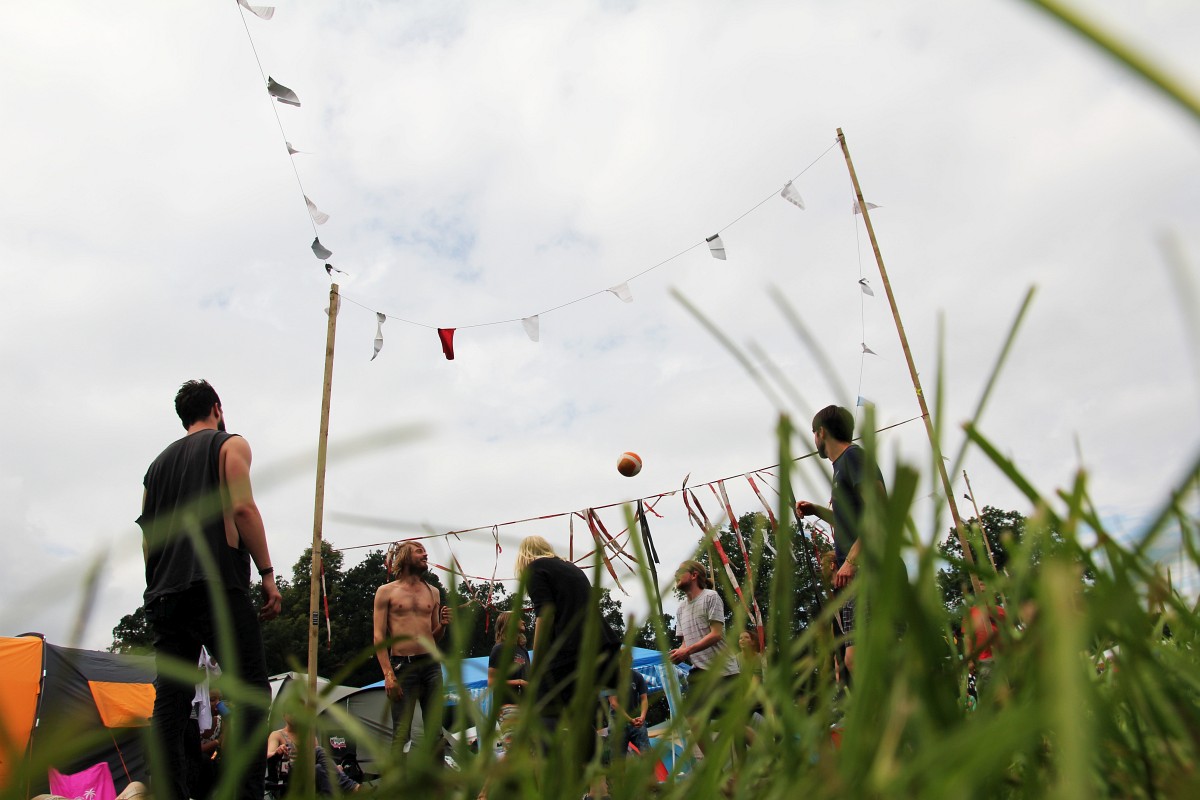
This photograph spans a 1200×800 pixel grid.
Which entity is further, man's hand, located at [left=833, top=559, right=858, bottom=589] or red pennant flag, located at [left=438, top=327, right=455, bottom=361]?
red pennant flag, located at [left=438, top=327, right=455, bottom=361]

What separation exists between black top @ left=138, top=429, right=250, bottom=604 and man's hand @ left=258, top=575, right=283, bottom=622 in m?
0.08

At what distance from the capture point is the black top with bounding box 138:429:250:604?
92.7 inches

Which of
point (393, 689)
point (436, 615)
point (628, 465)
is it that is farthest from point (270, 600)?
point (628, 465)

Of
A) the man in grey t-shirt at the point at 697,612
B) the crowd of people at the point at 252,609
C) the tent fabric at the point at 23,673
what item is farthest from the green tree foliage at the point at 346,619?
the tent fabric at the point at 23,673

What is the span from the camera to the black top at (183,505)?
2.36 meters

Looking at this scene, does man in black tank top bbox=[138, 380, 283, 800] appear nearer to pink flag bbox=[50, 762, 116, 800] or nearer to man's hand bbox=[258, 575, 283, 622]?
man's hand bbox=[258, 575, 283, 622]

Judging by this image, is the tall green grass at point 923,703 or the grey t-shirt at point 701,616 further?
the grey t-shirt at point 701,616

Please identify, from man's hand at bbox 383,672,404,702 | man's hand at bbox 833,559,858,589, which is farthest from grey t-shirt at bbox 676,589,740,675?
man's hand at bbox 833,559,858,589

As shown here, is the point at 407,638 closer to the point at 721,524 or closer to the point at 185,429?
the point at 721,524

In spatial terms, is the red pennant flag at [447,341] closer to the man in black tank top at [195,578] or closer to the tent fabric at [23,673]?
the tent fabric at [23,673]

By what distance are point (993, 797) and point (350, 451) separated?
26cm

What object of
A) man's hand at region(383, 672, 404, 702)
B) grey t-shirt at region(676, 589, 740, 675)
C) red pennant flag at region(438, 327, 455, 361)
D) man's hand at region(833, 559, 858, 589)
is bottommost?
man's hand at region(383, 672, 404, 702)

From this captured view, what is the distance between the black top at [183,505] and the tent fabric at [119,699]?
6.74 m

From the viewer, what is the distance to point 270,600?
2.65m
